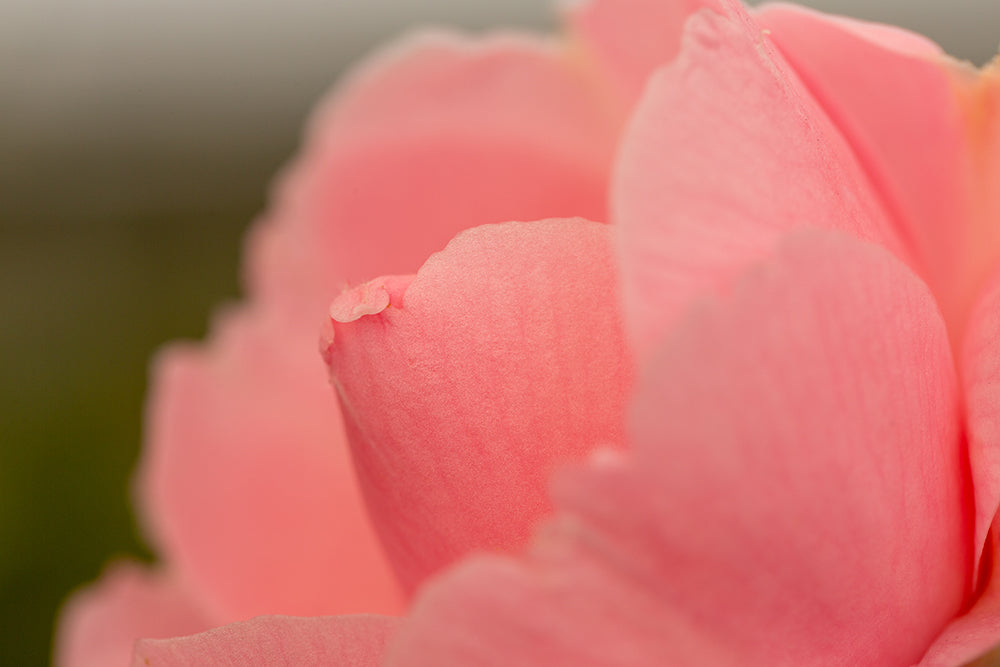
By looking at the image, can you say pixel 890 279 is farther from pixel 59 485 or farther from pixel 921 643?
pixel 59 485

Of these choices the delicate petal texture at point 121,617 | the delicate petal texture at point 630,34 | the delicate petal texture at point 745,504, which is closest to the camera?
the delicate petal texture at point 745,504

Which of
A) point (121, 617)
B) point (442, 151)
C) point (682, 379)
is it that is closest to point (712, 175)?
point (682, 379)

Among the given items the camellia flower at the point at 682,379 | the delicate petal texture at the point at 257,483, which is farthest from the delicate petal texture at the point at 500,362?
the delicate petal texture at the point at 257,483

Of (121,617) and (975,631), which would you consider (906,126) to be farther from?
(121,617)

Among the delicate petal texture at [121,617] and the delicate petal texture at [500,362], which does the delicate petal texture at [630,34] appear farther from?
the delicate petal texture at [121,617]

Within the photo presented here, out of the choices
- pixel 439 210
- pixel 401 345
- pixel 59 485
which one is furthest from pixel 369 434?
pixel 59 485

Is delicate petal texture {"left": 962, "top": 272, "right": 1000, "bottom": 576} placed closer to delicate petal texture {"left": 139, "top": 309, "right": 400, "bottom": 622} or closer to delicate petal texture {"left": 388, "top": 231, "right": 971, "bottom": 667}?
delicate petal texture {"left": 388, "top": 231, "right": 971, "bottom": 667}
